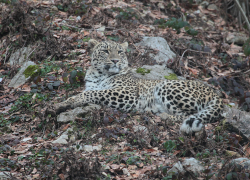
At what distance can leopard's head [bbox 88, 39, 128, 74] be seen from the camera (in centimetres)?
806

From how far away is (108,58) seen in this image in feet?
26.6

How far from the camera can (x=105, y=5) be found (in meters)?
12.6

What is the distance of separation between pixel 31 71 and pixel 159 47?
4.49 metres

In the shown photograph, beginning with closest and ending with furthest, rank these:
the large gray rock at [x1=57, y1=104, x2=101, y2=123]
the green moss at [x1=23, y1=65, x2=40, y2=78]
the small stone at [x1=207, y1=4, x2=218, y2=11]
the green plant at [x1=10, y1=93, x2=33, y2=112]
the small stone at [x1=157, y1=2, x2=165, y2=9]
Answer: the large gray rock at [x1=57, y1=104, x2=101, y2=123]
the green plant at [x1=10, y1=93, x2=33, y2=112]
the green moss at [x1=23, y1=65, x2=40, y2=78]
the small stone at [x1=157, y1=2, x2=165, y2=9]
the small stone at [x1=207, y1=4, x2=218, y2=11]

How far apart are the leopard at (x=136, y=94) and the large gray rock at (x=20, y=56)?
2.52 meters

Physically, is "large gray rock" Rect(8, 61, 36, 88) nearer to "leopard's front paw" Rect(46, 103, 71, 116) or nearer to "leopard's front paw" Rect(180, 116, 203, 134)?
"leopard's front paw" Rect(46, 103, 71, 116)

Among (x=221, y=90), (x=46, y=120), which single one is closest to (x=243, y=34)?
(x=221, y=90)

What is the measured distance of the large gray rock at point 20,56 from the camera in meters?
9.47

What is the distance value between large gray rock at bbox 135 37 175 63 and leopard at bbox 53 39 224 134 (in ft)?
6.80

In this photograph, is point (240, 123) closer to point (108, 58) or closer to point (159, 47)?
point (108, 58)

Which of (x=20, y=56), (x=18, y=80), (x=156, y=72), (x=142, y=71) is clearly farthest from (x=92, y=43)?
(x=20, y=56)

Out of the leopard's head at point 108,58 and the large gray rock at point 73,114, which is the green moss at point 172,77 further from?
the large gray rock at point 73,114

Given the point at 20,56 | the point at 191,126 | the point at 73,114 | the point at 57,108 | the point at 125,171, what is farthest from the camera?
the point at 20,56

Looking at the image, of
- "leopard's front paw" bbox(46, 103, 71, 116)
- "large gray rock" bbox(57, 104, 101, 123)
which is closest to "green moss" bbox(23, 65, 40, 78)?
"leopard's front paw" bbox(46, 103, 71, 116)
